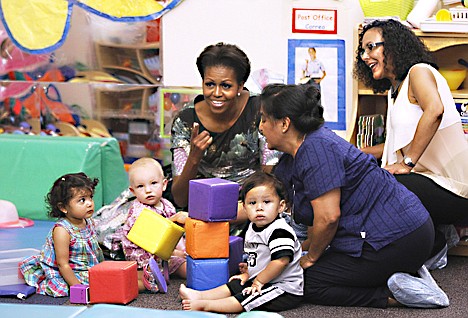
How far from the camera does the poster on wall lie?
419 centimetres

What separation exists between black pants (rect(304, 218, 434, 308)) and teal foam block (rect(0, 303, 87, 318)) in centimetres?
88

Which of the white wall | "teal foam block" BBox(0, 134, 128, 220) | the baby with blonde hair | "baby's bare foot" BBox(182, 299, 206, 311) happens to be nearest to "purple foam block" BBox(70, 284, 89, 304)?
the baby with blonde hair

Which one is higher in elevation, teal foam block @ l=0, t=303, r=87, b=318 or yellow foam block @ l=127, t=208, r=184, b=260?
yellow foam block @ l=127, t=208, r=184, b=260

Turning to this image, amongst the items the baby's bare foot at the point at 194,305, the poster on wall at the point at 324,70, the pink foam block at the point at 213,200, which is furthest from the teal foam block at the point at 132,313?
the poster on wall at the point at 324,70

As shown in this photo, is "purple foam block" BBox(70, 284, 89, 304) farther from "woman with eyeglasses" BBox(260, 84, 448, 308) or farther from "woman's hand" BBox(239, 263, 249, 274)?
"woman with eyeglasses" BBox(260, 84, 448, 308)

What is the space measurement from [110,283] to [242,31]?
183 centimetres

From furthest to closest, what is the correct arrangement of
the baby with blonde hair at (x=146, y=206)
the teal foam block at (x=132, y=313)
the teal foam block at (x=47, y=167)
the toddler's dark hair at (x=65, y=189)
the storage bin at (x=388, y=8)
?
1. the teal foam block at (x=47, y=167)
2. the storage bin at (x=388, y=8)
3. the baby with blonde hair at (x=146, y=206)
4. the toddler's dark hair at (x=65, y=189)
5. the teal foam block at (x=132, y=313)

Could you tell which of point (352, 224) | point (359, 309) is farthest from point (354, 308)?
point (352, 224)

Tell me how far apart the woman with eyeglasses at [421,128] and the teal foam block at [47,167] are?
141cm

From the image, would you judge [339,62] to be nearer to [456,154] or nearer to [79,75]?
[456,154]

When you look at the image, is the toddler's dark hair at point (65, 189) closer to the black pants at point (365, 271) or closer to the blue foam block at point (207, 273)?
the blue foam block at point (207, 273)

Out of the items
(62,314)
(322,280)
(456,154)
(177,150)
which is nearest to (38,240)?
(177,150)

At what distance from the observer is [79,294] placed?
2.99m

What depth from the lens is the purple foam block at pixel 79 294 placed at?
2.98 metres
